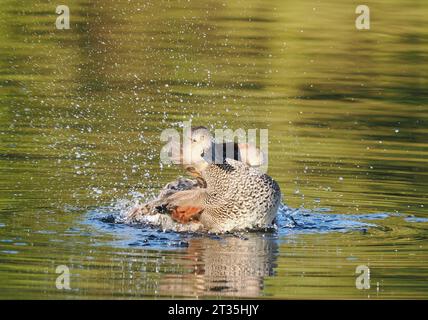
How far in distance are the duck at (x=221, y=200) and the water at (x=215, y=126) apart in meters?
0.17

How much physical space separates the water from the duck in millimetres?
165

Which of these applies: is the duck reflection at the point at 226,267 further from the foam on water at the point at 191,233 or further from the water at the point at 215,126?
the foam on water at the point at 191,233

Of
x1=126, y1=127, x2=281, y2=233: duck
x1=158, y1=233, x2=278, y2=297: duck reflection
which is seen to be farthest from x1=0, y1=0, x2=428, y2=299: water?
x1=126, y1=127, x2=281, y2=233: duck

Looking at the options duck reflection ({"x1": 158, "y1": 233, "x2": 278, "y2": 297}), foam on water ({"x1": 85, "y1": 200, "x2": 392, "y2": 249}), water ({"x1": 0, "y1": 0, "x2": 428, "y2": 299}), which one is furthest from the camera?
foam on water ({"x1": 85, "y1": 200, "x2": 392, "y2": 249})

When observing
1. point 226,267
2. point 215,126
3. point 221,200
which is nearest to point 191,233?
point 221,200

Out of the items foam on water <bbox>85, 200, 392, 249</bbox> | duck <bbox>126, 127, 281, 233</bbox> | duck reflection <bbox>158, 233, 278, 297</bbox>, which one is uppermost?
duck <bbox>126, 127, 281, 233</bbox>

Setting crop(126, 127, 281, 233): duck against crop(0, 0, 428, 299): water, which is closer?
crop(0, 0, 428, 299): water

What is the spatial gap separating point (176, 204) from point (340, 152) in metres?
3.25

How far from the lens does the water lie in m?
8.77

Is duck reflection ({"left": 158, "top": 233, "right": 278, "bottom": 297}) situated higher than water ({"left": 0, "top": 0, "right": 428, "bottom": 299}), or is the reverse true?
water ({"left": 0, "top": 0, "right": 428, "bottom": 299})

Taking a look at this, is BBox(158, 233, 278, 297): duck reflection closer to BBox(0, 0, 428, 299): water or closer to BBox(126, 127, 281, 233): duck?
BBox(0, 0, 428, 299): water

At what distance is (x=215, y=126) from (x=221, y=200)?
11.5 feet

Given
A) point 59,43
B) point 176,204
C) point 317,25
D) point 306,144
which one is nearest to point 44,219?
point 176,204
